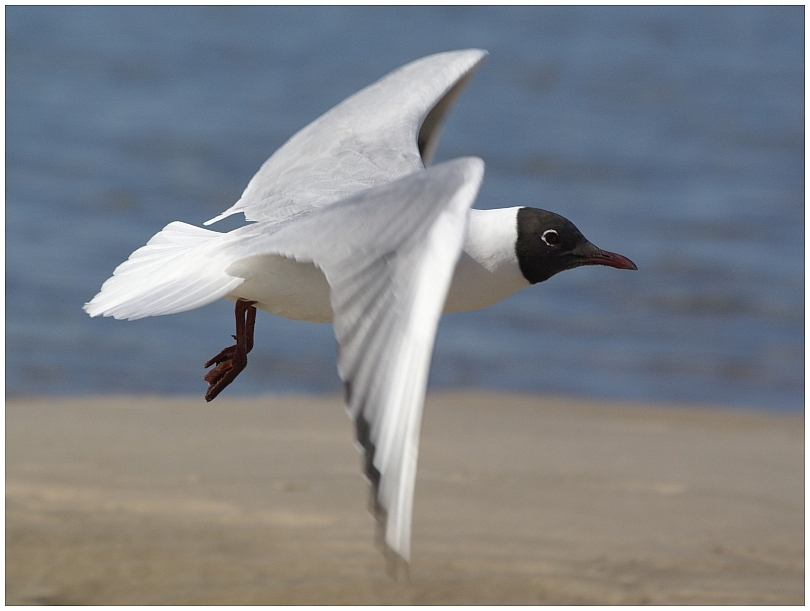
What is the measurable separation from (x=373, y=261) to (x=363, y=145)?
1.60 metres

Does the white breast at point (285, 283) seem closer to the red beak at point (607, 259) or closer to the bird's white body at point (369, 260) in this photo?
the bird's white body at point (369, 260)

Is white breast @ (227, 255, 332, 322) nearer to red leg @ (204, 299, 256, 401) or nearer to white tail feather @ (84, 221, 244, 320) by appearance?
white tail feather @ (84, 221, 244, 320)

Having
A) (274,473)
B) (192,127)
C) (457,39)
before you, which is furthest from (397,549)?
(457,39)

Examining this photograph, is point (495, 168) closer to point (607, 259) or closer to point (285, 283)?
point (607, 259)

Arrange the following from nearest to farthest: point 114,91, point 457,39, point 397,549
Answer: point 397,549 < point 114,91 < point 457,39

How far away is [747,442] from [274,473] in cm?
262

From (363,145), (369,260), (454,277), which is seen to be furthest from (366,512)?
(369,260)

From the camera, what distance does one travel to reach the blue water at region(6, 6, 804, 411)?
8.03m

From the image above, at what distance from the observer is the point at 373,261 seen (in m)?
2.42

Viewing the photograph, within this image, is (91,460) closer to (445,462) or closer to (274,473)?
(274,473)

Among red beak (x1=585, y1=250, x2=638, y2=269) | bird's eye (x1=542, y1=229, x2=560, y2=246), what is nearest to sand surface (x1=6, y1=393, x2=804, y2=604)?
red beak (x1=585, y1=250, x2=638, y2=269)

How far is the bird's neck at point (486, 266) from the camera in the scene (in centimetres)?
297

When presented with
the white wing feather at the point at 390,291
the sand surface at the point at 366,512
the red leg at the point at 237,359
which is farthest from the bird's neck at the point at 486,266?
the sand surface at the point at 366,512

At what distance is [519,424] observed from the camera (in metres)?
6.85
